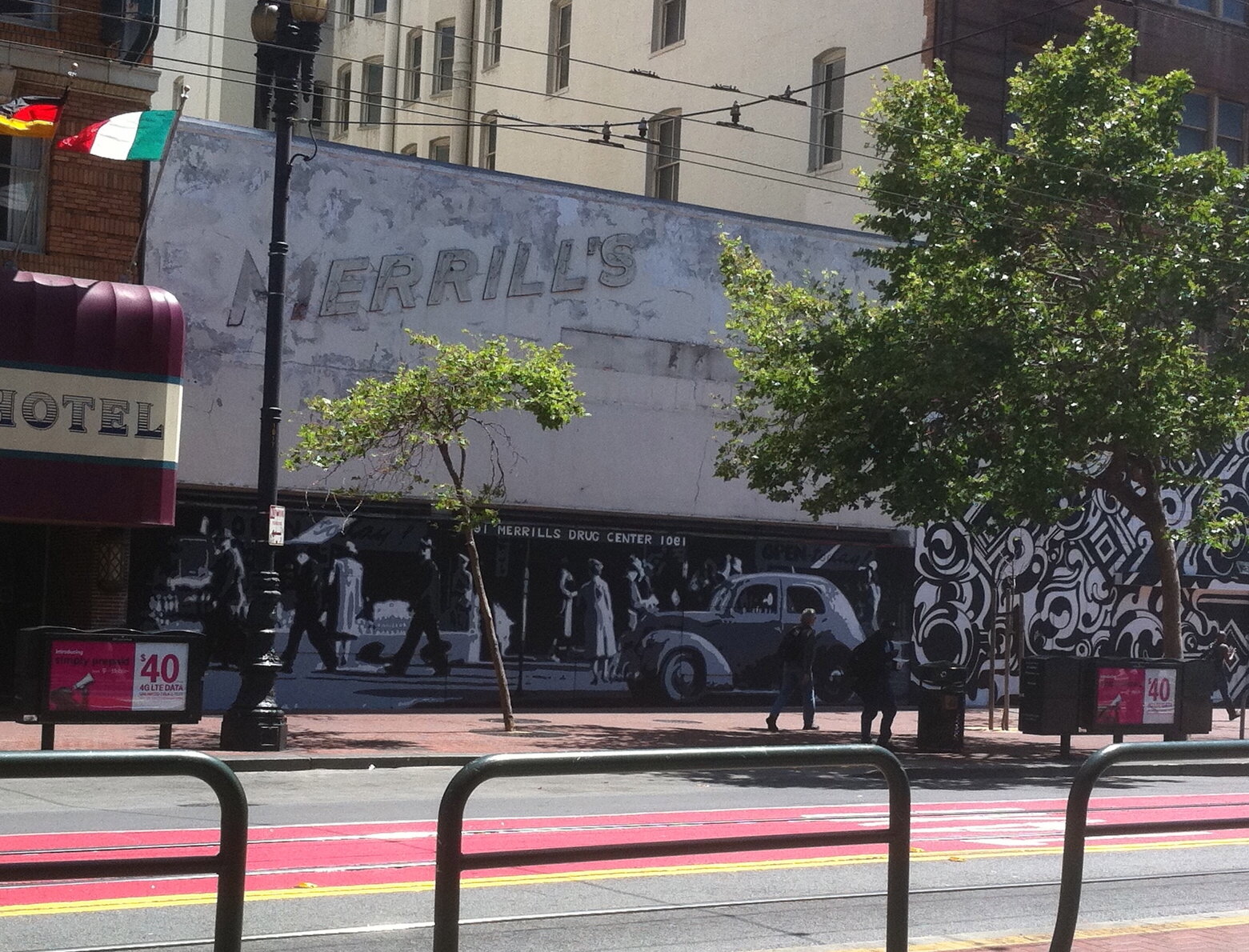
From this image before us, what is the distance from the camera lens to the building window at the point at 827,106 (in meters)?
31.4

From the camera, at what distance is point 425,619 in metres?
24.2

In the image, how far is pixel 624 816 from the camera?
12367mm

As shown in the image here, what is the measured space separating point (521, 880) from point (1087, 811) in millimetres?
2316

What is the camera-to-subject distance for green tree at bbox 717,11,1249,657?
66.4 feet

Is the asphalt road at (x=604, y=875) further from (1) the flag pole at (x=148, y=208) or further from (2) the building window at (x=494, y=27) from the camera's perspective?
(2) the building window at (x=494, y=27)

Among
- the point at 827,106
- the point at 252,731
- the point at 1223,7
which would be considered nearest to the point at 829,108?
the point at 827,106

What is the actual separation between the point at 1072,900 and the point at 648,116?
30.4 metres

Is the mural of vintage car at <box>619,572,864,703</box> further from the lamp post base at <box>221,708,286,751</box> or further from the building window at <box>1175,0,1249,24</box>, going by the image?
the building window at <box>1175,0,1249,24</box>

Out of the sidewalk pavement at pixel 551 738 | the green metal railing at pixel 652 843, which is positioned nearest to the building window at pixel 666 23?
the sidewalk pavement at pixel 551 738

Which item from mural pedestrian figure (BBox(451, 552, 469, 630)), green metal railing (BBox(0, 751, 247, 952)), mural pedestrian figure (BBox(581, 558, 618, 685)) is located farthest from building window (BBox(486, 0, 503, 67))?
green metal railing (BBox(0, 751, 247, 952))

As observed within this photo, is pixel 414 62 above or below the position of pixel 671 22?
above

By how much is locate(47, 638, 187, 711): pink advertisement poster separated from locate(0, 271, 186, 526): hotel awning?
3.21m

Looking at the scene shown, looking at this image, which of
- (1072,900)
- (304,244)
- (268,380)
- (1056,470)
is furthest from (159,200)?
(1072,900)

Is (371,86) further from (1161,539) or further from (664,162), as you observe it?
(1161,539)
